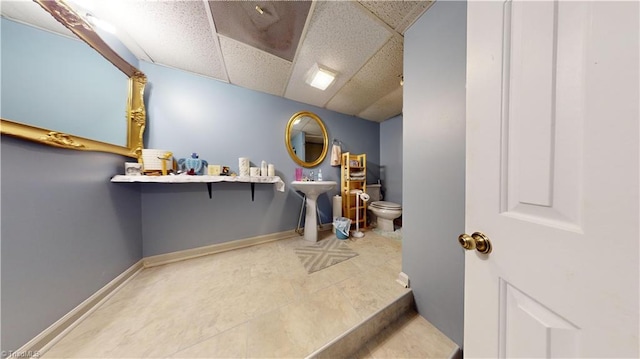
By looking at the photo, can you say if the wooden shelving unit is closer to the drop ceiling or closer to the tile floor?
the tile floor

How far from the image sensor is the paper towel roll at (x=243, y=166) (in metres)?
1.79

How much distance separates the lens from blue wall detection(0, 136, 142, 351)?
2.27 ft

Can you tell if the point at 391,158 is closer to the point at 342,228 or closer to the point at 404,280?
the point at 342,228

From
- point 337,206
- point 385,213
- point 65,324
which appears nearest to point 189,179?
point 65,324

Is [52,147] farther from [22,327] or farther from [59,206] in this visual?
[22,327]

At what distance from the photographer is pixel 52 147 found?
2.75 ft

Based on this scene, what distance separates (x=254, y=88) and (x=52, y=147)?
5.00 feet

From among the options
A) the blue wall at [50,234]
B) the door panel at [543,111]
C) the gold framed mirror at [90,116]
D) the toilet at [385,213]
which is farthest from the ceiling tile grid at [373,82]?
the blue wall at [50,234]

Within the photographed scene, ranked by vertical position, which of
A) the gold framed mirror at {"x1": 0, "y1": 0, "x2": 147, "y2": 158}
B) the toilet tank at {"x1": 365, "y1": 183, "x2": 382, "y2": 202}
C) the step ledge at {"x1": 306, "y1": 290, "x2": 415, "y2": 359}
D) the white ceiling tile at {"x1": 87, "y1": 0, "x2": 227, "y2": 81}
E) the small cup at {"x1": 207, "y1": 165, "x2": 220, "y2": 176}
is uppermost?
the white ceiling tile at {"x1": 87, "y1": 0, "x2": 227, "y2": 81}

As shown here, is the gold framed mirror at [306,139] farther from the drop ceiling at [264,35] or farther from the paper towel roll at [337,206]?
the paper towel roll at [337,206]

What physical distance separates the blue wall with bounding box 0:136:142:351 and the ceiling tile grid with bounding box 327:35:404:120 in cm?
218

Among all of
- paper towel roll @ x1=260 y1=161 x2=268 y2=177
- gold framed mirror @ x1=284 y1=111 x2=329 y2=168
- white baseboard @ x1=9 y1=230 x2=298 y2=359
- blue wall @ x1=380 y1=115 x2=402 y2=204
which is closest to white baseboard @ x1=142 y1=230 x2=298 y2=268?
white baseboard @ x1=9 y1=230 x2=298 y2=359

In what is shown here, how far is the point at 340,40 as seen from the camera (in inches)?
50.0

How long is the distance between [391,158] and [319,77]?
170 cm
